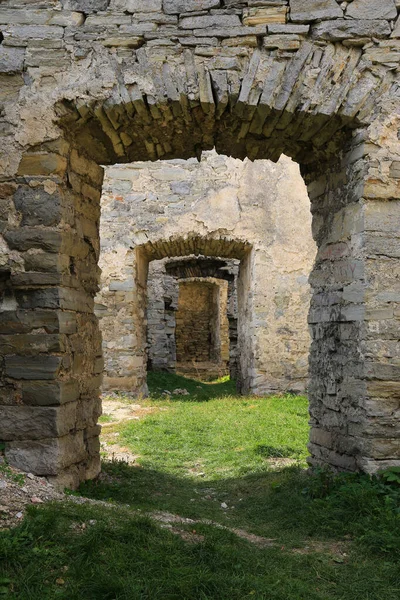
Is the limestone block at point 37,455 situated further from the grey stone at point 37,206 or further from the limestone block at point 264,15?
the limestone block at point 264,15

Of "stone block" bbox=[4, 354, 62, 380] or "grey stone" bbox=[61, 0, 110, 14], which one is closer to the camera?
"stone block" bbox=[4, 354, 62, 380]

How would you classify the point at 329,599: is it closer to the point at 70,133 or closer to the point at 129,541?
the point at 129,541

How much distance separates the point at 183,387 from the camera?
1220 cm

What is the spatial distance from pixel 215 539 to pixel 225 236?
23.9ft

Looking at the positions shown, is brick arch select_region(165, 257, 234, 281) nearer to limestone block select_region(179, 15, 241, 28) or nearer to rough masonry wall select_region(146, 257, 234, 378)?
rough masonry wall select_region(146, 257, 234, 378)

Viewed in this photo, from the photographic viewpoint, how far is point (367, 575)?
280cm

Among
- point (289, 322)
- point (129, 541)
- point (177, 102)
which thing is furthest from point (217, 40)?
point (289, 322)

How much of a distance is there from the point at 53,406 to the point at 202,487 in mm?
1782

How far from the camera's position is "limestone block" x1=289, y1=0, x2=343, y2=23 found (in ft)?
12.3

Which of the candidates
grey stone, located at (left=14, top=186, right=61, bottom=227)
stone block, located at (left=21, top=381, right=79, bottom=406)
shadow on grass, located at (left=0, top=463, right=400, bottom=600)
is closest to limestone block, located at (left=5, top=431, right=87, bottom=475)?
stone block, located at (left=21, top=381, right=79, bottom=406)

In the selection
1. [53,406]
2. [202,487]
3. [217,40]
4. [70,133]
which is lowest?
[202,487]

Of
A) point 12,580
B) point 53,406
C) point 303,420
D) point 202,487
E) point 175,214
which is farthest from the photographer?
point 175,214

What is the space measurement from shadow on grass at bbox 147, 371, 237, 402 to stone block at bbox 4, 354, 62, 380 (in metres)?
6.97

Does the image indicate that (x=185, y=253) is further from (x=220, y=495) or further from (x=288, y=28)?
(x=288, y=28)
